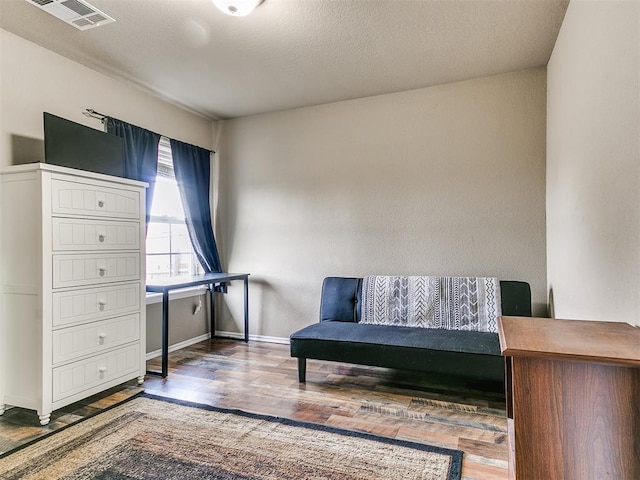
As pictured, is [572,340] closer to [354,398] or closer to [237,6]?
[354,398]

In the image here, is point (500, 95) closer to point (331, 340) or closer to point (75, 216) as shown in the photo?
point (331, 340)

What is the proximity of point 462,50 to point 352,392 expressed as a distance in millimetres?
2658

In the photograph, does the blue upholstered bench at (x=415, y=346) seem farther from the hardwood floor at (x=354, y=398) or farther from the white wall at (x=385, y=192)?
the white wall at (x=385, y=192)

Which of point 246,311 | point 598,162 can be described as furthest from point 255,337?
point 598,162

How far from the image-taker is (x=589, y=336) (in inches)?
43.9

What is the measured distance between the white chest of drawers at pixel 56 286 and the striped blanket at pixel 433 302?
207 centimetres

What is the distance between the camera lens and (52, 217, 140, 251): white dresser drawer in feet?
7.46

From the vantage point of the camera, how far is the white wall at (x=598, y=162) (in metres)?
1.30

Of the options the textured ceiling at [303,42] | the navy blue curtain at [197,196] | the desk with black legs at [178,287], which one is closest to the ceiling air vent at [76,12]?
the textured ceiling at [303,42]

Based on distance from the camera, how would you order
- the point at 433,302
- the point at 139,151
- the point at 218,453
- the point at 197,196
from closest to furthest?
the point at 218,453, the point at 433,302, the point at 139,151, the point at 197,196

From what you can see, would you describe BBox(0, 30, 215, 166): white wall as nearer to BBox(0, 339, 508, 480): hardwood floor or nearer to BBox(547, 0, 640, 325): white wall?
BBox(0, 339, 508, 480): hardwood floor

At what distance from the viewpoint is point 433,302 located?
3148 millimetres

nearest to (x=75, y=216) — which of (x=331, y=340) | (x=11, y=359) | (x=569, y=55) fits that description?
(x=11, y=359)

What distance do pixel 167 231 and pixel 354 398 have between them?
2.52m
